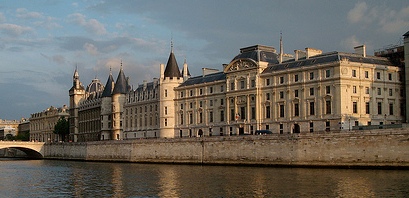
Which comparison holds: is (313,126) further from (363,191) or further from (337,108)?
(363,191)

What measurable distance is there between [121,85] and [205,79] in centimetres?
3066

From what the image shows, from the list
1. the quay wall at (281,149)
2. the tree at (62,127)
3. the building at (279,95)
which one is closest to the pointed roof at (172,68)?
the building at (279,95)

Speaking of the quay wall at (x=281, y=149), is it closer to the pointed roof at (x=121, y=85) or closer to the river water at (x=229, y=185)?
the river water at (x=229, y=185)

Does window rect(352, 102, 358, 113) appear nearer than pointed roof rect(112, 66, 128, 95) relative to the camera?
Yes

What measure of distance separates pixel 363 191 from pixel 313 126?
36841 mm

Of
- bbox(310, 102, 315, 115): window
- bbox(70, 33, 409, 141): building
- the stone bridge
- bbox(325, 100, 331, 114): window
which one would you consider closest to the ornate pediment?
bbox(70, 33, 409, 141): building

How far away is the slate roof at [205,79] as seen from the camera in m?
95.9

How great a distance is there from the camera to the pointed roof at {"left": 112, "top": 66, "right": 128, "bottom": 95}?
407 feet

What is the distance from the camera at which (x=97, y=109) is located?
443ft

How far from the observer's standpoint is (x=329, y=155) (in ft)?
203

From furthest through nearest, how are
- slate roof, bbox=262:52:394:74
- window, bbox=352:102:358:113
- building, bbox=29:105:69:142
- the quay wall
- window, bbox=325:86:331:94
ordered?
building, bbox=29:105:69:142 → slate roof, bbox=262:52:394:74 → window, bbox=325:86:331:94 → window, bbox=352:102:358:113 → the quay wall

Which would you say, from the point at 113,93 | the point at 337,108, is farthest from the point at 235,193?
the point at 113,93

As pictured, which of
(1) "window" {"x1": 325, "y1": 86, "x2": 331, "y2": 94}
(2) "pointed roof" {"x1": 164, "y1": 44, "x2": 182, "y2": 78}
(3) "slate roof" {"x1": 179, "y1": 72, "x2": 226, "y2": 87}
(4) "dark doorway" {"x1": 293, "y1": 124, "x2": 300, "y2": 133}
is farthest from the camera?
(2) "pointed roof" {"x1": 164, "y1": 44, "x2": 182, "y2": 78}

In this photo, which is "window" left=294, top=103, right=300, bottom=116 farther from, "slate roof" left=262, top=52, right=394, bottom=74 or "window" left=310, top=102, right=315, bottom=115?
"slate roof" left=262, top=52, right=394, bottom=74
